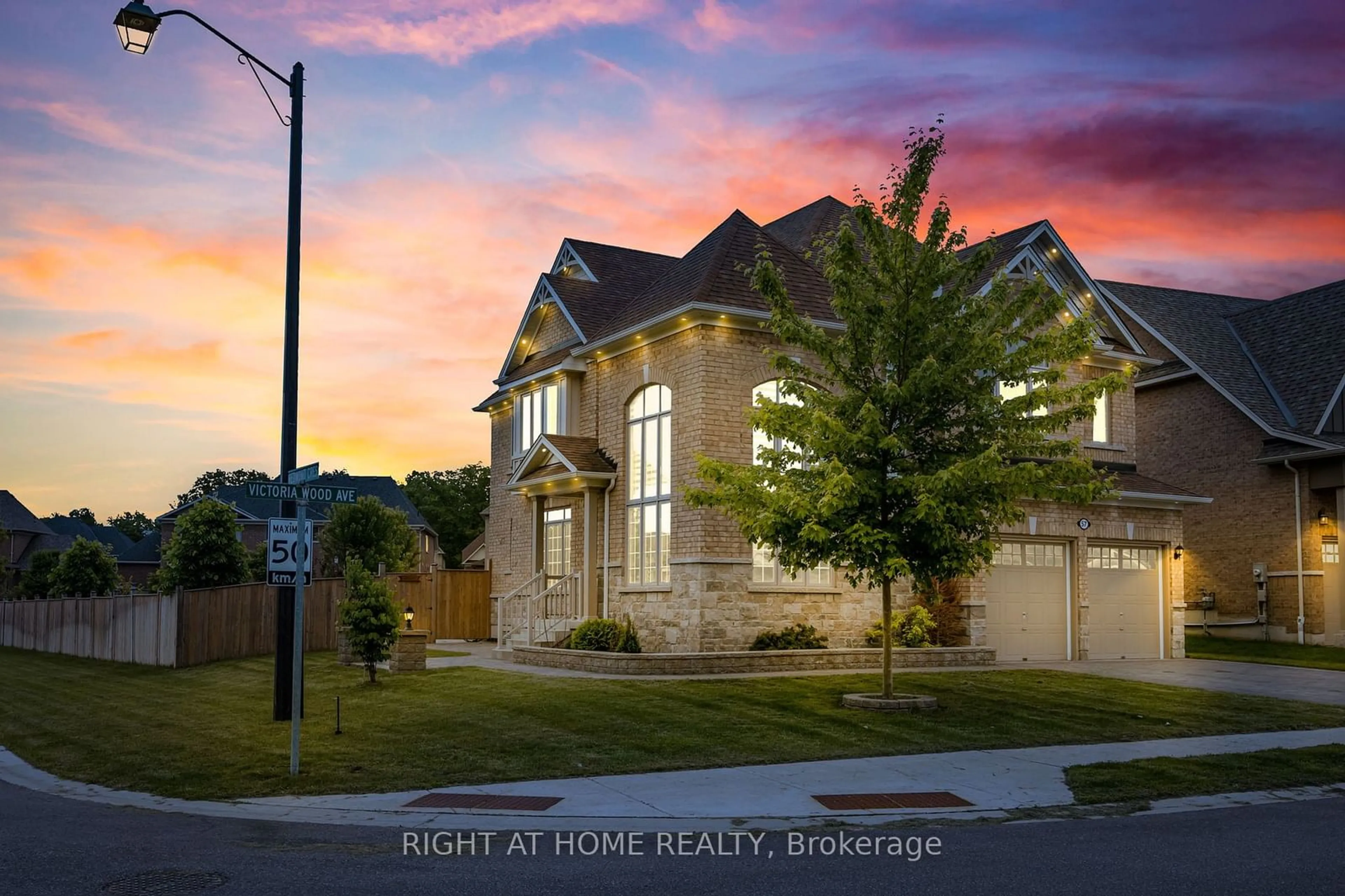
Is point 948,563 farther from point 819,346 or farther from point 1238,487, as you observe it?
point 1238,487

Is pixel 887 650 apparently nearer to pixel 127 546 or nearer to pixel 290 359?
pixel 290 359

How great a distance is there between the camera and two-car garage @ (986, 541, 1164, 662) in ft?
83.3

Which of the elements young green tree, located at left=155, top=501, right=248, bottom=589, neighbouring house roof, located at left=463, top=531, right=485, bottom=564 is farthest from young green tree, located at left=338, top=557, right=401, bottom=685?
neighbouring house roof, located at left=463, top=531, right=485, bottom=564

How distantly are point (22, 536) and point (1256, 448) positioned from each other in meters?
79.1

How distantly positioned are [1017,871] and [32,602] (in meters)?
42.4

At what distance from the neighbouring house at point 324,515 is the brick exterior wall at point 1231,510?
42471 mm

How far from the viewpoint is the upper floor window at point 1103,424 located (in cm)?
2800

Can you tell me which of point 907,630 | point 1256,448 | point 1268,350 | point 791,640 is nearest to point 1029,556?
point 907,630

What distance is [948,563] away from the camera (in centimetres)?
1647

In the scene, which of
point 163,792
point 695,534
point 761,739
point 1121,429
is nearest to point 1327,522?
point 1121,429

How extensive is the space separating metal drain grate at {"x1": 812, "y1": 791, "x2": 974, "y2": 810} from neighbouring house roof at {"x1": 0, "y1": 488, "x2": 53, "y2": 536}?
3234 inches

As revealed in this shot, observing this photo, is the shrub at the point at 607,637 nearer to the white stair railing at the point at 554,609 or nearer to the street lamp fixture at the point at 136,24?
the white stair railing at the point at 554,609

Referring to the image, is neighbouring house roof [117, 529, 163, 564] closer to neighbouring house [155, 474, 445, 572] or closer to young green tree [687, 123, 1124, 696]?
neighbouring house [155, 474, 445, 572]

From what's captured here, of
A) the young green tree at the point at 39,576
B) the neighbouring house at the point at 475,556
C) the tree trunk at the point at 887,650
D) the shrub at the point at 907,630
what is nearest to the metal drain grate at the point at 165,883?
the tree trunk at the point at 887,650
